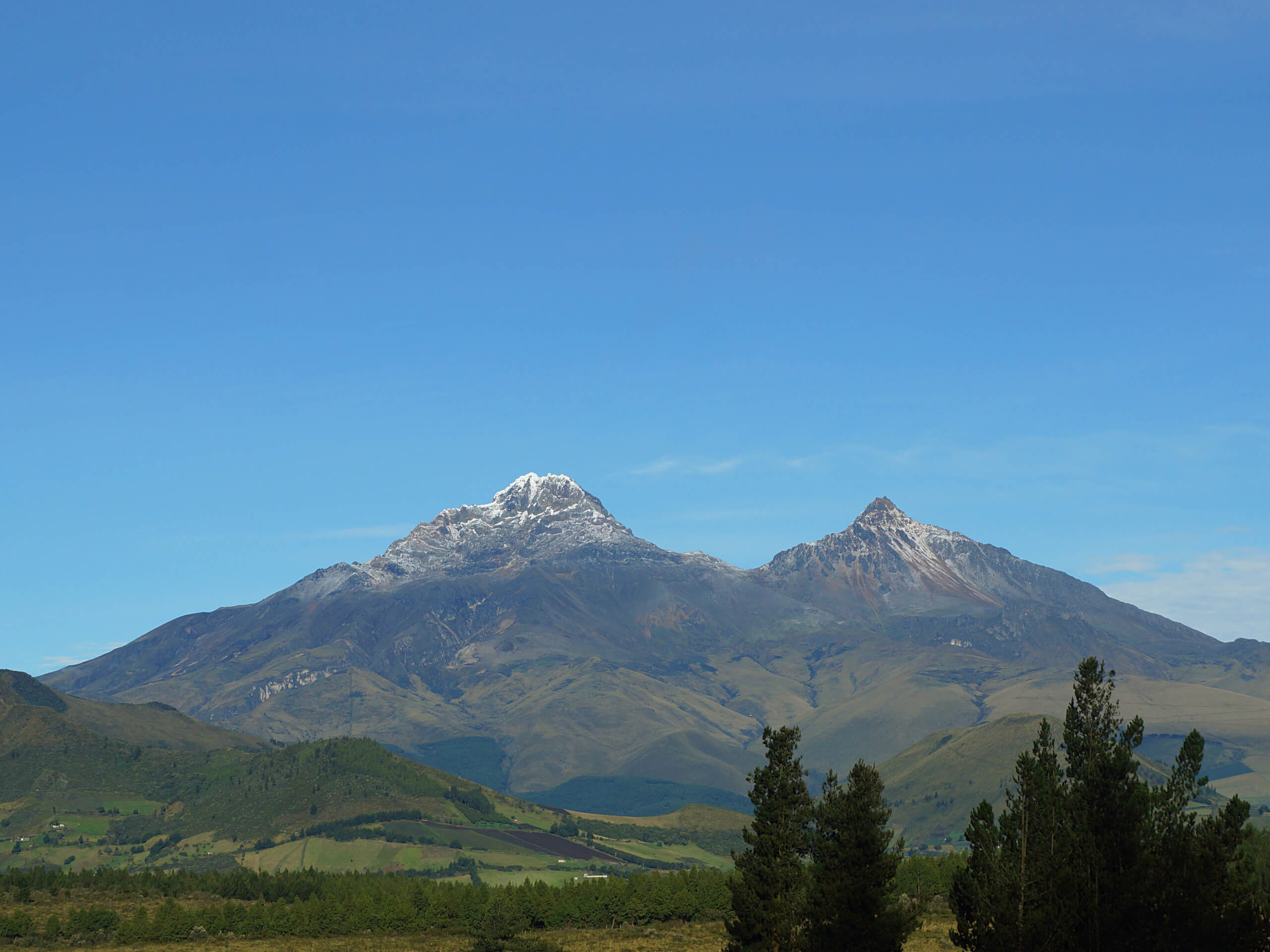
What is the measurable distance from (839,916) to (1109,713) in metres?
26.9

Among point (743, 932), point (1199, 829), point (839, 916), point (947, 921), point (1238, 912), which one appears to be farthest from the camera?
point (947, 921)

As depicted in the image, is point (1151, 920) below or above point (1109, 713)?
below

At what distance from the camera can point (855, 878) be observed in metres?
103

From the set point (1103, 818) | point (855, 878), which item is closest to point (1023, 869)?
point (1103, 818)

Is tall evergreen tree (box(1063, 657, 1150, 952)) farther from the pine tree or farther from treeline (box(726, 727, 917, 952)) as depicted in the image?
treeline (box(726, 727, 917, 952))

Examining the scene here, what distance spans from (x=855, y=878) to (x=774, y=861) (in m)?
8.44

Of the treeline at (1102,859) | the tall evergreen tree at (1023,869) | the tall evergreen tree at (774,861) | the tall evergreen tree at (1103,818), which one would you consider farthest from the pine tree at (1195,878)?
the tall evergreen tree at (774,861)

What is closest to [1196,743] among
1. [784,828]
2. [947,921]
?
[784,828]

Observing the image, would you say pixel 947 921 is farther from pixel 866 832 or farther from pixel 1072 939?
pixel 1072 939

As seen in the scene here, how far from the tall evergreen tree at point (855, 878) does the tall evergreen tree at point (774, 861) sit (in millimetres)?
2218

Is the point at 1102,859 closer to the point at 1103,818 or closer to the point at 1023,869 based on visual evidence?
the point at 1103,818

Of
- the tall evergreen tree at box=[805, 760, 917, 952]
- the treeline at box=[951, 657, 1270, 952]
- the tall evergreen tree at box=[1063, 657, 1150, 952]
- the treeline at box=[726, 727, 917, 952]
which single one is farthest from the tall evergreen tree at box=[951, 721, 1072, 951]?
the treeline at box=[726, 727, 917, 952]

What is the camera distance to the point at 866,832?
341 ft

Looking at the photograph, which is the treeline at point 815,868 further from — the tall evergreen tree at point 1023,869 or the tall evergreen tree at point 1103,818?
the tall evergreen tree at point 1103,818
